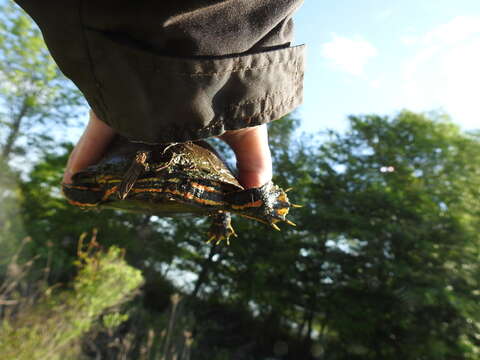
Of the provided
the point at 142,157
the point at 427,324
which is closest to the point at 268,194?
the point at 142,157

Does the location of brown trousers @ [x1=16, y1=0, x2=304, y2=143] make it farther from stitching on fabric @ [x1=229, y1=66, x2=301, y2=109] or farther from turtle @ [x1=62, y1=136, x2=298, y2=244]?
turtle @ [x1=62, y1=136, x2=298, y2=244]

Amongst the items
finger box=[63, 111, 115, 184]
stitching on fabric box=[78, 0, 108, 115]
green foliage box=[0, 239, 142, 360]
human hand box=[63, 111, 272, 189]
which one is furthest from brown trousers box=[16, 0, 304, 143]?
green foliage box=[0, 239, 142, 360]

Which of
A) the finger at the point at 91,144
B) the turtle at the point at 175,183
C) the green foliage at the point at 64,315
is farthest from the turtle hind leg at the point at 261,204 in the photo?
the green foliage at the point at 64,315

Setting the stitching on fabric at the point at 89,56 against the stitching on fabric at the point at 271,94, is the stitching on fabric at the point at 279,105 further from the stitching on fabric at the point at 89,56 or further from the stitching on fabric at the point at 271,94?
the stitching on fabric at the point at 89,56

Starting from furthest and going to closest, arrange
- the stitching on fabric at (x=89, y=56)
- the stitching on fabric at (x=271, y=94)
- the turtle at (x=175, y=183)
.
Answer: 1. the turtle at (x=175, y=183)
2. the stitching on fabric at (x=271, y=94)
3. the stitching on fabric at (x=89, y=56)

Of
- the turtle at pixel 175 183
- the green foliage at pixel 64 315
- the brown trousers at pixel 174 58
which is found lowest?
the green foliage at pixel 64 315

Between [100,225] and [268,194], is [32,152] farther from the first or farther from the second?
[268,194]

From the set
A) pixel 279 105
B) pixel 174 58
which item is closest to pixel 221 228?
pixel 279 105
